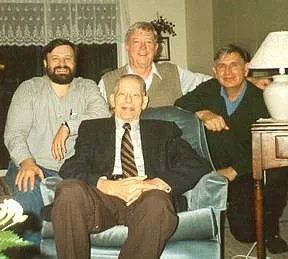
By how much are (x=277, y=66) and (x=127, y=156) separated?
34.3 inches

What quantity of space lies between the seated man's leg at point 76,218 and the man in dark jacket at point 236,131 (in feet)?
3.01

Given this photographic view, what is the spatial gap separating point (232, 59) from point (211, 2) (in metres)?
2.39

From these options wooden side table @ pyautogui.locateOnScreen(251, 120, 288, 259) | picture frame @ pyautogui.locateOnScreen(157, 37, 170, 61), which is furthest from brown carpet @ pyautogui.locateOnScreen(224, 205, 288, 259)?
picture frame @ pyautogui.locateOnScreen(157, 37, 170, 61)

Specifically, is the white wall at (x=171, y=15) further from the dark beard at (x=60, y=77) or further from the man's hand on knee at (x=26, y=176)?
the man's hand on knee at (x=26, y=176)

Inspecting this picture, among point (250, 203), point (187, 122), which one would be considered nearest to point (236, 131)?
point (187, 122)

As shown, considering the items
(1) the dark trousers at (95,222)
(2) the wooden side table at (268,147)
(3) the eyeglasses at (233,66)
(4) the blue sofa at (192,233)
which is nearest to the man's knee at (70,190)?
(1) the dark trousers at (95,222)

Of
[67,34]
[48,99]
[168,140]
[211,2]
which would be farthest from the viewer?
[67,34]

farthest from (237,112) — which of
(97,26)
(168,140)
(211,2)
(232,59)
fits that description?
(97,26)

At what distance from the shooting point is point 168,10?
5738 mm

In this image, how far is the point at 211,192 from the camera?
2.21 metres

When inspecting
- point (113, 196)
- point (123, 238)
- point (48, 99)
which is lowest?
point (123, 238)

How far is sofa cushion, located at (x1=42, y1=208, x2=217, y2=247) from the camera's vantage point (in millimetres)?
2076

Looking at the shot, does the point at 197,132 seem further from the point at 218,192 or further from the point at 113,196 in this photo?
the point at 113,196

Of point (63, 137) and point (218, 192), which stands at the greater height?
point (63, 137)
